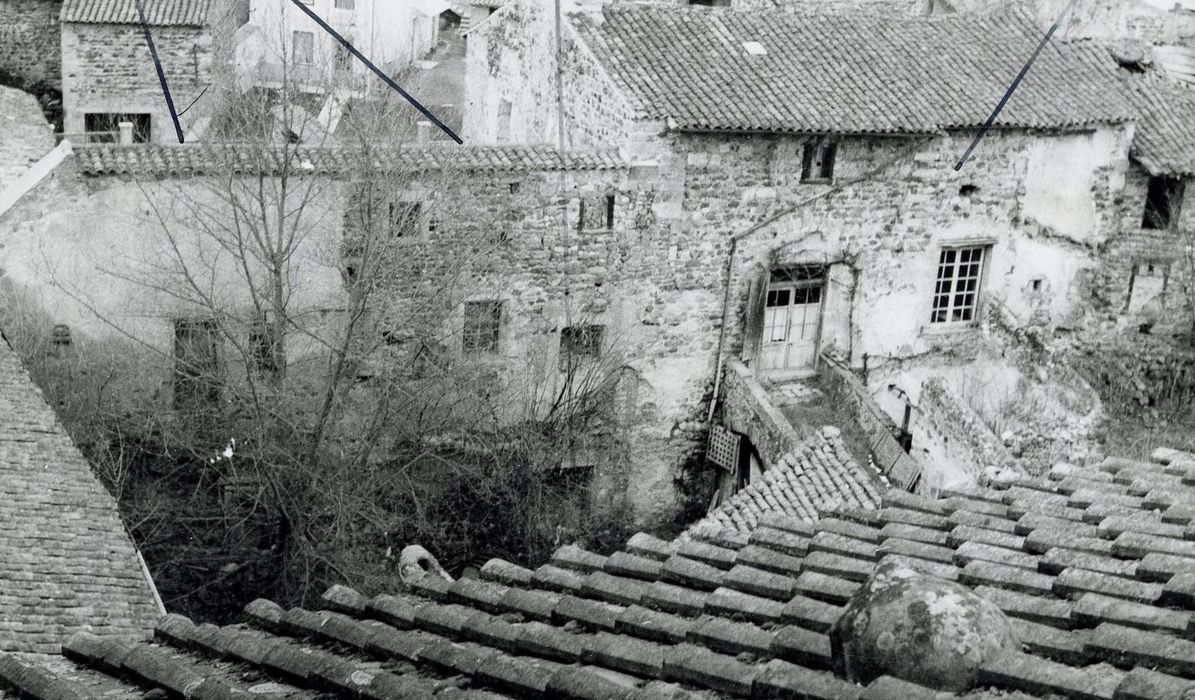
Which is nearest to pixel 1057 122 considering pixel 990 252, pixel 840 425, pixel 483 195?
pixel 990 252

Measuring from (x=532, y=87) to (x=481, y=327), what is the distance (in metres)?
4.17

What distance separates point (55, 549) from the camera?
971 centimetres

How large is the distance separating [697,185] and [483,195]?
3.07 meters

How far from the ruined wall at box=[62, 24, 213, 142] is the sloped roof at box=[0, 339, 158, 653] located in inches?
626

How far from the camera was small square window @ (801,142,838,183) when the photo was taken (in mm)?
19906

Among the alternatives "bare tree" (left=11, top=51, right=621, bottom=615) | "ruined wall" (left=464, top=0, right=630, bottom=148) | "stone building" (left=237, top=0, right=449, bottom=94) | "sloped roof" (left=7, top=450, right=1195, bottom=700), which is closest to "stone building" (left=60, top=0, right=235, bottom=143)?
"stone building" (left=237, top=0, right=449, bottom=94)

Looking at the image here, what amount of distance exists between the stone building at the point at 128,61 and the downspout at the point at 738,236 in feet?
36.7

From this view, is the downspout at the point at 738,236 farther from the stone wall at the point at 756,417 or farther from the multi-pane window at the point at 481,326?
the multi-pane window at the point at 481,326

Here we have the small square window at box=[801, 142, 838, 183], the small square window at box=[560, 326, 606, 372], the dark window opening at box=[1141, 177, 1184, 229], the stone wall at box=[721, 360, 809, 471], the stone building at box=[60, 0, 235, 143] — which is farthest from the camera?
the stone building at box=[60, 0, 235, 143]

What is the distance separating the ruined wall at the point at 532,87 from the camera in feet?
63.3

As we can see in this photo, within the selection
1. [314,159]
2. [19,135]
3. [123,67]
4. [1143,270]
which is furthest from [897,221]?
[123,67]

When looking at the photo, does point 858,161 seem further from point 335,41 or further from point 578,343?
point 335,41

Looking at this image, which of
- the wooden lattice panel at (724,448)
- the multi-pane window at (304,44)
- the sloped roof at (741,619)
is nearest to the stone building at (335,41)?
the multi-pane window at (304,44)

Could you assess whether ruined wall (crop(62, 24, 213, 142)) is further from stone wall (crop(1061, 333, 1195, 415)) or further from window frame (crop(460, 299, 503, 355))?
stone wall (crop(1061, 333, 1195, 415))
